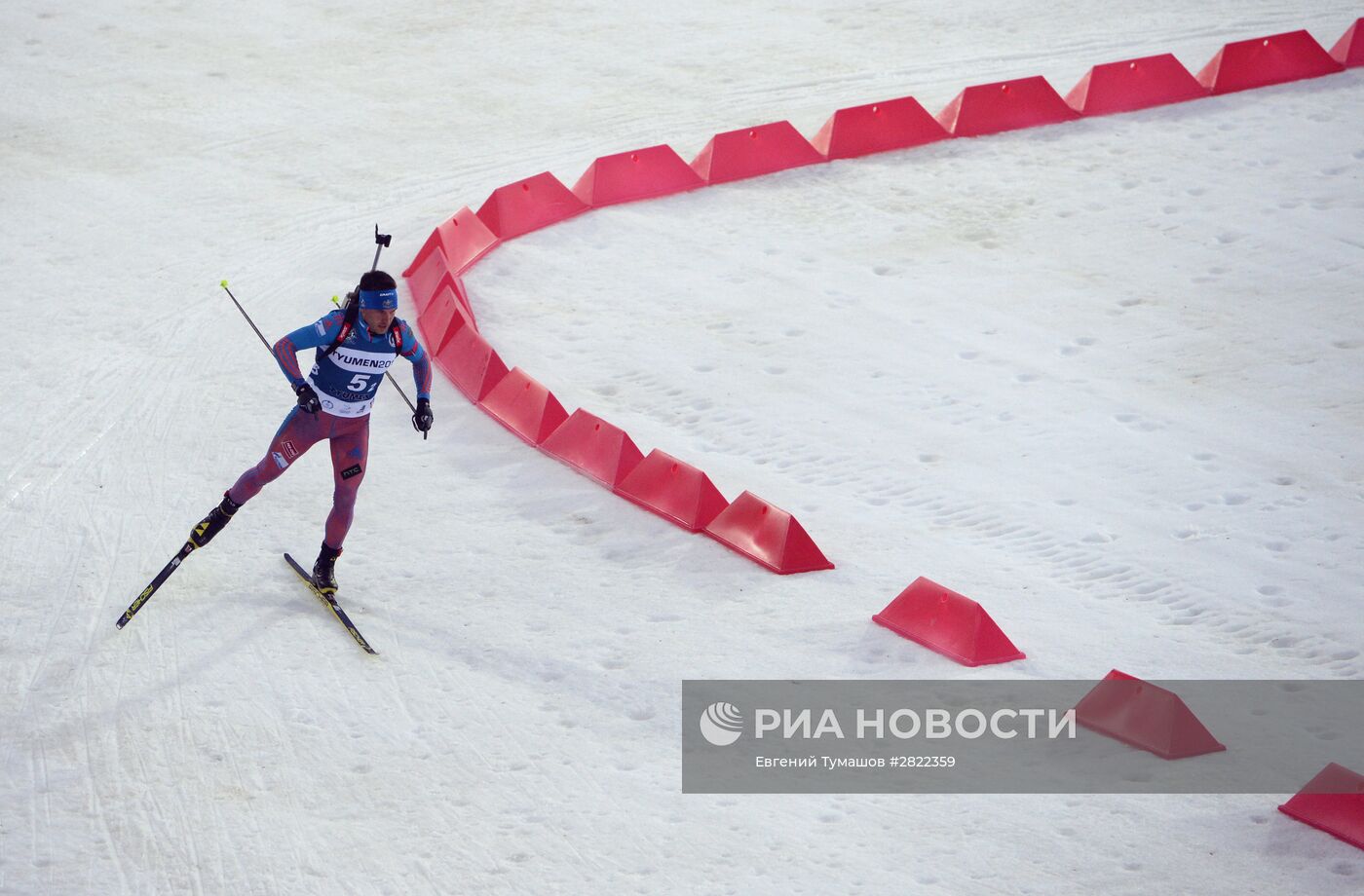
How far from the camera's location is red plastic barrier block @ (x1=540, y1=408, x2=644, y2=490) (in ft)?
34.0

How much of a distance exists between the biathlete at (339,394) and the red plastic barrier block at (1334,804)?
525 centimetres

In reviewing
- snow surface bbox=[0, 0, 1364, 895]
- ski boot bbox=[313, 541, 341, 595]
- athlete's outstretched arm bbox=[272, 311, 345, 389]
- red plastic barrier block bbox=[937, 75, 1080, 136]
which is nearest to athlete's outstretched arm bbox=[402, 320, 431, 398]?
athlete's outstretched arm bbox=[272, 311, 345, 389]

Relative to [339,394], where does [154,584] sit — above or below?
below

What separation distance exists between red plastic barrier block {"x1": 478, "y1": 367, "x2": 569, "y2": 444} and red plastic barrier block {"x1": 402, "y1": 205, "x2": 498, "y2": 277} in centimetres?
205

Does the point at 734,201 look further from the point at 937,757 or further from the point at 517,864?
the point at 517,864

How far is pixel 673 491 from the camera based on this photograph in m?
10.1

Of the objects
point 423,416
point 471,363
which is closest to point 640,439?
point 471,363

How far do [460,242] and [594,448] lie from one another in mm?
3636

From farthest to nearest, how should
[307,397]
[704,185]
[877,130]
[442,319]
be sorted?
[877,130]
[704,185]
[442,319]
[307,397]

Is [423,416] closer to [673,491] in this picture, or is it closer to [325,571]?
[325,571]

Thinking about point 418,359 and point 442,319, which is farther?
point 442,319

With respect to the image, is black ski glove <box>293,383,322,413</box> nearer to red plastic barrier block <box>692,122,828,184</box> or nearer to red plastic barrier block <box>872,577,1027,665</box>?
red plastic barrier block <box>872,577,1027,665</box>

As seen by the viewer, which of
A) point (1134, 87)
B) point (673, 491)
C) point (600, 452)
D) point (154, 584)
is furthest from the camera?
point (1134, 87)

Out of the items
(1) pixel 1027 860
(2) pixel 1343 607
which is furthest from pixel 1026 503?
(1) pixel 1027 860
